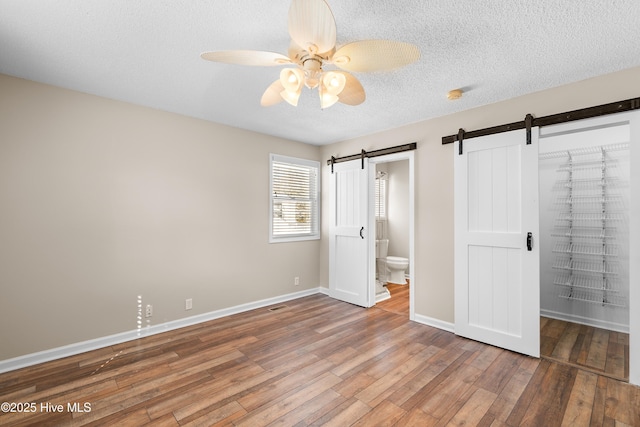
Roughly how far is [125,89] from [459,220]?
3672mm

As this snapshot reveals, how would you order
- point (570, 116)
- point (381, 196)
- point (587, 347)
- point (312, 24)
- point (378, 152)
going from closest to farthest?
point (312, 24) < point (570, 116) < point (587, 347) < point (378, 152) < point (381, 196)

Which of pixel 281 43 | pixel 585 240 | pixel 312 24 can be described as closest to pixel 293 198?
pixel 281 43

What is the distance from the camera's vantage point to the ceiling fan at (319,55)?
1342mm

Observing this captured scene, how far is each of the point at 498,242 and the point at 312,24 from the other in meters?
2.72

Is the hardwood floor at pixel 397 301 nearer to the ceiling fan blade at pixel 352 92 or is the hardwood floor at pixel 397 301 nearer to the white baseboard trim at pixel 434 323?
the white baseboard trim at pixel 434 323

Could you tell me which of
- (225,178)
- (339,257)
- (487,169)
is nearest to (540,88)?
(487,169)

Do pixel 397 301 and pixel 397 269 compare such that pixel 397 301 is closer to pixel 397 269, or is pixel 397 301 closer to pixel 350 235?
pixel 397 269

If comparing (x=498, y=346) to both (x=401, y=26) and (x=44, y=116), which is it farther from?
(x=44, y=116)

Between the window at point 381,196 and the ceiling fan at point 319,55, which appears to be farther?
the window at point 381,196

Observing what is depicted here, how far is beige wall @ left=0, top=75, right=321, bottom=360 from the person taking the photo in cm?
257

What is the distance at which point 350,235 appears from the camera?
14.6 feet

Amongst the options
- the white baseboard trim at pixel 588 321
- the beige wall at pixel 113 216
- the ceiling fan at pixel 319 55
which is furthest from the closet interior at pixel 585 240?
the beige wall at pixel 113 216

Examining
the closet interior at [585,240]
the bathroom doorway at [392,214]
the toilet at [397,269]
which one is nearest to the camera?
the closet interior at [585,240]

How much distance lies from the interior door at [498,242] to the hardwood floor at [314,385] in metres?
0.25
